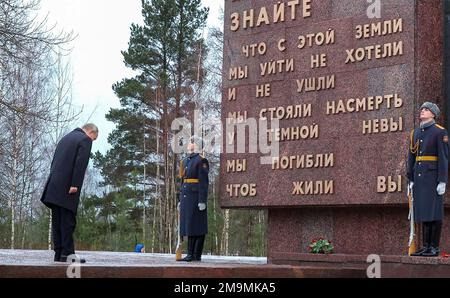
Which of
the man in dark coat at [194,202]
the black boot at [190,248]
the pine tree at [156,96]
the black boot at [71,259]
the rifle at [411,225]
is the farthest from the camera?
the pine tree at [156,96]

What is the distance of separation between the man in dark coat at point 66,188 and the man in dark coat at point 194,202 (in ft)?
8.58

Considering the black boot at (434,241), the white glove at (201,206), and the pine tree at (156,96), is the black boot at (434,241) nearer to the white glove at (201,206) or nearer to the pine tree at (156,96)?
the white glove at (201,206)

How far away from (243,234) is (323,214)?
15.9m

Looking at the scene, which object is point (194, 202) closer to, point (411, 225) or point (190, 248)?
point (190, 248)

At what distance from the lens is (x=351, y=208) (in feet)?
Answer: 34.4

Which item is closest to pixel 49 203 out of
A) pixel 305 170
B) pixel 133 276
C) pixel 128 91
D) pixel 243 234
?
pixel 133 276

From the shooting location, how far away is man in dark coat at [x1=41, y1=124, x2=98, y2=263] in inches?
342

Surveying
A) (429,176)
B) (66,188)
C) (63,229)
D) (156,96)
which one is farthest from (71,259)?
(156,96)

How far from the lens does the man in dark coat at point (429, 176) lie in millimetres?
8641

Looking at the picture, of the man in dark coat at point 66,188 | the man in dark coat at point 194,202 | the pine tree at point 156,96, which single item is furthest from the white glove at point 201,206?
the pine tree at point 156,96

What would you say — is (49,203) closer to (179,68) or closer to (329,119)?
(329,119)

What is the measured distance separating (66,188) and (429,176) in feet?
12.1

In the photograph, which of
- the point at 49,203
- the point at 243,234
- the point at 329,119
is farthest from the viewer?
the point at 243,234

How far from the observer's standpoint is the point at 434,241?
8688 millimetres
